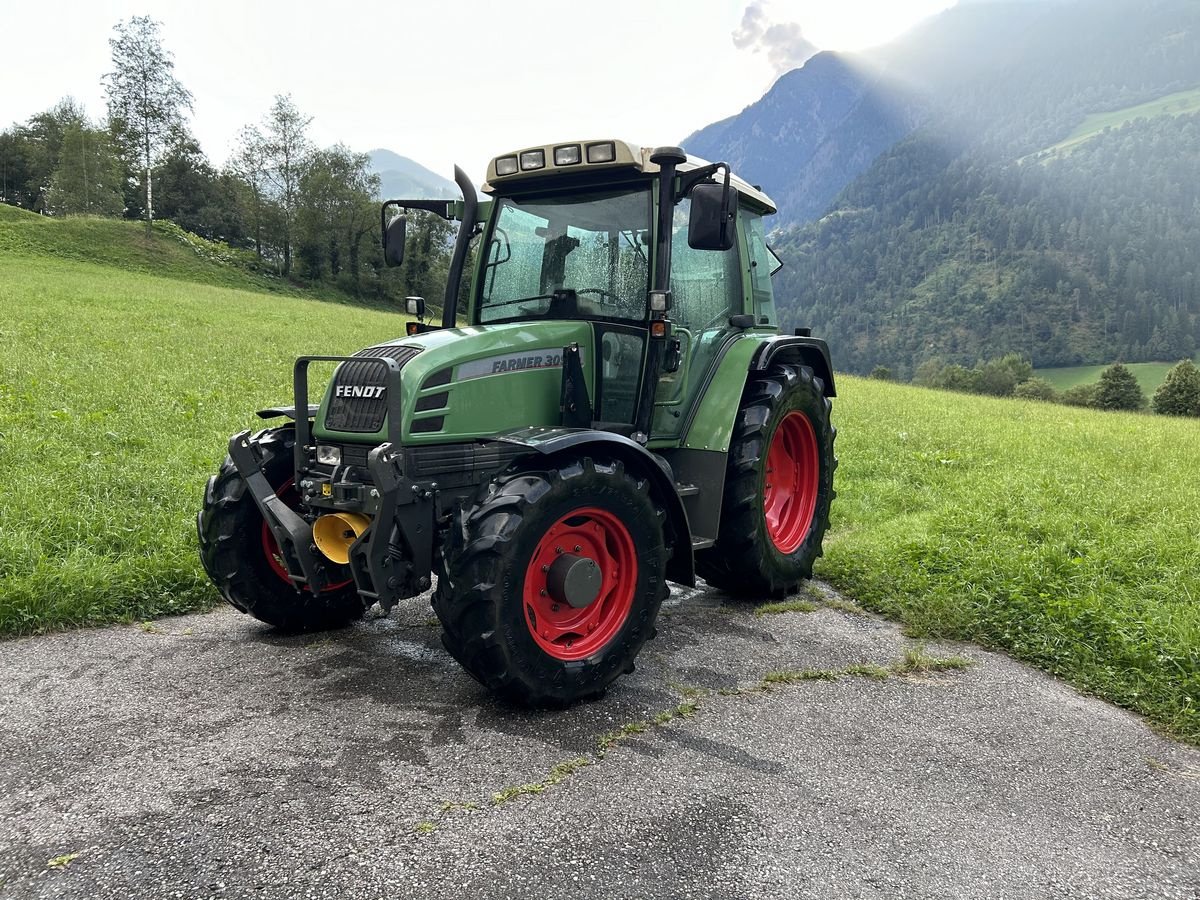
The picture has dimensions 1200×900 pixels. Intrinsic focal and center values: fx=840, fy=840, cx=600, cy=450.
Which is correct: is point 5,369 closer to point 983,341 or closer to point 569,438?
point 569,438

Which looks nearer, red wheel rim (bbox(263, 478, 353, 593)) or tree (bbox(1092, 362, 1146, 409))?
red wheel rim (bbox(263, 478, 353, 593))

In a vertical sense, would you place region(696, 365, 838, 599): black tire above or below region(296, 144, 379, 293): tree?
below

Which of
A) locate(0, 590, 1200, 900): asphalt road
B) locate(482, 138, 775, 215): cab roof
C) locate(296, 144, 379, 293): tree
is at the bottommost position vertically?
locate(0, 590, 1200, 900): asphalt road

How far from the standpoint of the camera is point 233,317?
2356 cm

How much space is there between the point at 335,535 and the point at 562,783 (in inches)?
65.4

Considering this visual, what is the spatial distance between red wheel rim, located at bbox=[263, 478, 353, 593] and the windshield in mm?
1454

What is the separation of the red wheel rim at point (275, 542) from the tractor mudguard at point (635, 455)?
1.24 metres

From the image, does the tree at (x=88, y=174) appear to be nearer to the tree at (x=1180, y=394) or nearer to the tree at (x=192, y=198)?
the tree at (x=192, y=198)

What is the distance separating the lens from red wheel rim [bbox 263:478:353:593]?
4332 millimetres


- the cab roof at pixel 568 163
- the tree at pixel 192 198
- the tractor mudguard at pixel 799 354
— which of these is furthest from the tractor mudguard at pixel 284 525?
the tree at pixel 192 198

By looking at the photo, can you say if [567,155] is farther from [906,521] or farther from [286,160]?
[286,160]

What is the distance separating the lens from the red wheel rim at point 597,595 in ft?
12.1

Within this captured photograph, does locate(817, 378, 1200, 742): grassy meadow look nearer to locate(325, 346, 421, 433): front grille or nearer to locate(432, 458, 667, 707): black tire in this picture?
locate(432, 458, 667, 707): black tire

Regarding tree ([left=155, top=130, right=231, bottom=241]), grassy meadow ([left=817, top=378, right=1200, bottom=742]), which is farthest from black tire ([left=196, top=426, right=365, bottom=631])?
tree ([left=155, top=130, right=231, bottom=241])
